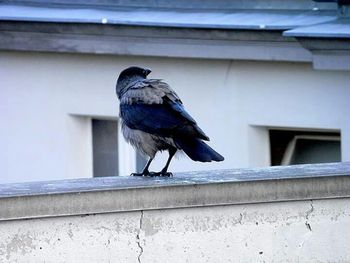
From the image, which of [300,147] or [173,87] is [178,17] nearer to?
[173,87]

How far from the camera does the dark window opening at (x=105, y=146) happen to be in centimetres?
1511

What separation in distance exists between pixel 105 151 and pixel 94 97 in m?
0.72

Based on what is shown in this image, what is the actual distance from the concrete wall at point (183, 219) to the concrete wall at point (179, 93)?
4.66m

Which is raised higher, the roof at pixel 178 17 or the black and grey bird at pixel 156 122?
the roof at pixel 178 17

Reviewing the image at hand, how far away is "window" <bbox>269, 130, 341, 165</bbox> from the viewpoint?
13.7 metres

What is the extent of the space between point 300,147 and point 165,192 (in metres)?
6.52

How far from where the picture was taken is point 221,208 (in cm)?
764

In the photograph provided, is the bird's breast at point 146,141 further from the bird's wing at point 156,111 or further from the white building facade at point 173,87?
the white building facade at point 173,87

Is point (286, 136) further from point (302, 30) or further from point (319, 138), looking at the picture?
point (302, 30)

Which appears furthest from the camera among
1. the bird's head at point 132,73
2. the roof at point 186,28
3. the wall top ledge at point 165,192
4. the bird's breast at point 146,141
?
the roof at point 186,28

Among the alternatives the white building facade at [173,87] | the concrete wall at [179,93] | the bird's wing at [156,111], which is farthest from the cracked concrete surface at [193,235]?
the concrete wall at [179,93]

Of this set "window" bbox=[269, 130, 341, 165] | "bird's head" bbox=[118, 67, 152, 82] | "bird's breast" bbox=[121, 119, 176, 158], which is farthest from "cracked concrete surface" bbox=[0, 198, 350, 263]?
"window" bbox=[269, 130, 341, 165]

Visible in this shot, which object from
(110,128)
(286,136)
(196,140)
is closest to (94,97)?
(110,128)

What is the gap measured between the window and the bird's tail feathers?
5.45 m
